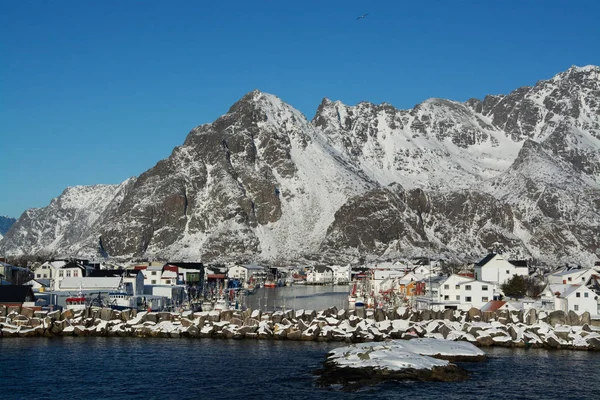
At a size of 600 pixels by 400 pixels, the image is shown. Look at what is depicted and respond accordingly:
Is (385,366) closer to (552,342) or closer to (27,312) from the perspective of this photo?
(552,342)

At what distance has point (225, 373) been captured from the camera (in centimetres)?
4822

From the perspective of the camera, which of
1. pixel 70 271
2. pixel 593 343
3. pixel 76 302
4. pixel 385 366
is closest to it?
pixel 385 366

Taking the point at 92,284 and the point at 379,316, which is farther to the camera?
the point at 92,284

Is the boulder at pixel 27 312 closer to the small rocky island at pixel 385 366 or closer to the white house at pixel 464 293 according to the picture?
the small rocky island at pixel 385 366

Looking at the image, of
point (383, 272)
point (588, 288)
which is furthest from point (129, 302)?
point (383, 272)

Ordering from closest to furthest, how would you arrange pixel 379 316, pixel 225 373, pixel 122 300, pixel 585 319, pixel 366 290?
pixel 225 373 → pixel 585 319 → pixel 379 316 → pixel 122 300 → pixel 366 290

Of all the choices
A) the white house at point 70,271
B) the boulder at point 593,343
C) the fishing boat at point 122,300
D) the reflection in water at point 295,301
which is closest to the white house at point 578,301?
the boulder at point 593,343

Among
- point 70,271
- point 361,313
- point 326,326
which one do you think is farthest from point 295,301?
point 326,326

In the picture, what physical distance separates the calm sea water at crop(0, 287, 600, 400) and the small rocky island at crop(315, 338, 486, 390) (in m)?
1.02

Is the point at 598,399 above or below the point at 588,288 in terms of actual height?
below

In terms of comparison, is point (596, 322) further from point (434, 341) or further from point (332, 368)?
point (332, 368)

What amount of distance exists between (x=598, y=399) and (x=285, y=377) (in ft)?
56.4

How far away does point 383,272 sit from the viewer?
14700 cm

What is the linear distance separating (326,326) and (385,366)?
2091 cm
